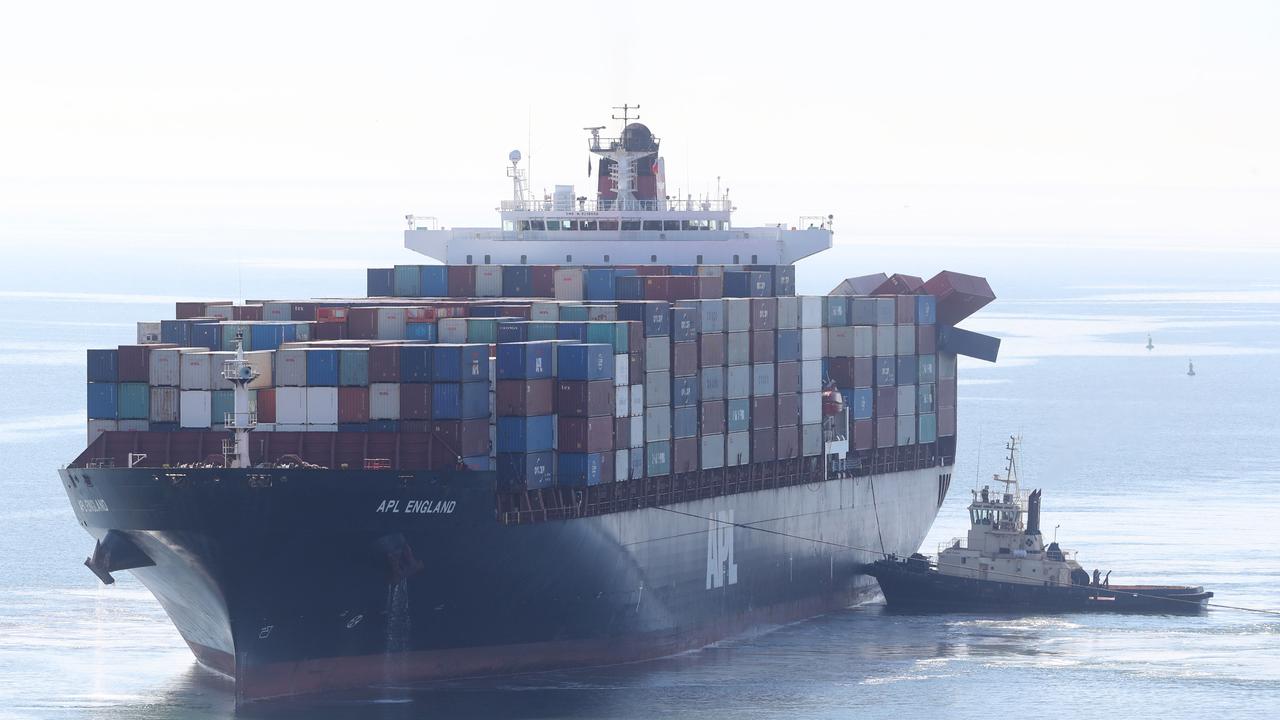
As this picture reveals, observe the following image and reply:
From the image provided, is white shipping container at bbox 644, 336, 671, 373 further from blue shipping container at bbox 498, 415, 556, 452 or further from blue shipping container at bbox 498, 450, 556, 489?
blue shipping container at bbox 498, 450, 556, 489

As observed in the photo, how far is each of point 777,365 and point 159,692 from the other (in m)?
18.0

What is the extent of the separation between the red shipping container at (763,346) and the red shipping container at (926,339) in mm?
9077

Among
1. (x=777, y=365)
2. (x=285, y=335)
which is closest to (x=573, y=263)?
(x=777, y=365)

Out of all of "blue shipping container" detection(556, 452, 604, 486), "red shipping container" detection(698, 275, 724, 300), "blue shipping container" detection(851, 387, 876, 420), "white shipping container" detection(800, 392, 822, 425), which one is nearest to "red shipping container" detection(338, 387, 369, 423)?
"blue shipping container" detection(556, 452, 604, 486)

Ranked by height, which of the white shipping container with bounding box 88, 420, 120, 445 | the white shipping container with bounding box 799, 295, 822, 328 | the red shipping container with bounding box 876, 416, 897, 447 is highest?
the white shipping container with bounding box 799, 295, 822, 328

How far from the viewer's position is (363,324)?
176 ft

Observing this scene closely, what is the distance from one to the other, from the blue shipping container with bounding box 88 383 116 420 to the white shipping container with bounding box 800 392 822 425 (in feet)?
62.5

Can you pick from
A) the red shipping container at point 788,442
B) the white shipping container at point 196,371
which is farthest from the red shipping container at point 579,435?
the red shipping container at point 788,442

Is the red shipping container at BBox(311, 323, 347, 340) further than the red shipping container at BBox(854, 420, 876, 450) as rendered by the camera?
No

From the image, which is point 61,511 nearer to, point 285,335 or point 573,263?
point 573,263

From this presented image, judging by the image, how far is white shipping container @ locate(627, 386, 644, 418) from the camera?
52.2 m

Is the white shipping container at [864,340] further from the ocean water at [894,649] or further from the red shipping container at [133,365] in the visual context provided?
the red shipping container at [133,365]

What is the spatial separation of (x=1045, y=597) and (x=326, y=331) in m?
21.9

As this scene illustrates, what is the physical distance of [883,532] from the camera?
219 feet
